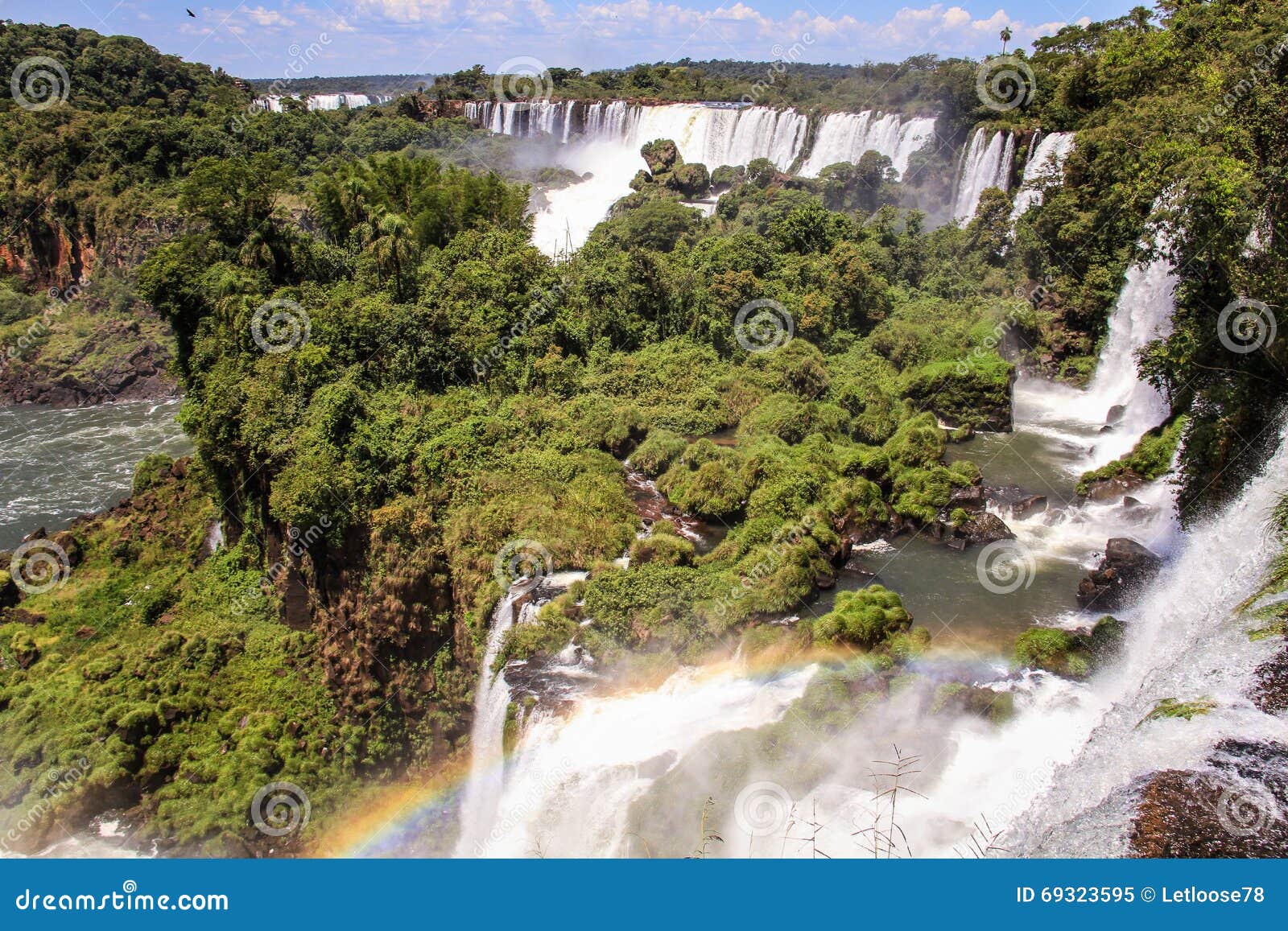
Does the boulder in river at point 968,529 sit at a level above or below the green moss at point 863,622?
above

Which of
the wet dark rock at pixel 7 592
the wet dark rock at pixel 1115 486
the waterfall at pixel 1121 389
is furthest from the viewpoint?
the wet dark rock at pixel 7 592

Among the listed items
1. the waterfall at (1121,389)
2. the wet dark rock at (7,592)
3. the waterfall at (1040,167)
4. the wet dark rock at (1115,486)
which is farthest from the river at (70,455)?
the waterfall at (1040,167)

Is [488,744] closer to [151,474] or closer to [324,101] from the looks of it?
[151,474]

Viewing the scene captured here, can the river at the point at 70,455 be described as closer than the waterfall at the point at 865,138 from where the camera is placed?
Yes

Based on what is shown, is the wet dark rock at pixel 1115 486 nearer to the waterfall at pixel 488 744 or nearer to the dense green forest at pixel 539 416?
the dense green forest at pixel 539 416

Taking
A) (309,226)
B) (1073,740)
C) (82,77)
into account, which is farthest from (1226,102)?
(82,77)

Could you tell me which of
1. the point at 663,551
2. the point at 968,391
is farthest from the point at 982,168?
the point at 663,551

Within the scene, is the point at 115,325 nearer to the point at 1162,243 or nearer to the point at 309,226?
the point at 309,226
